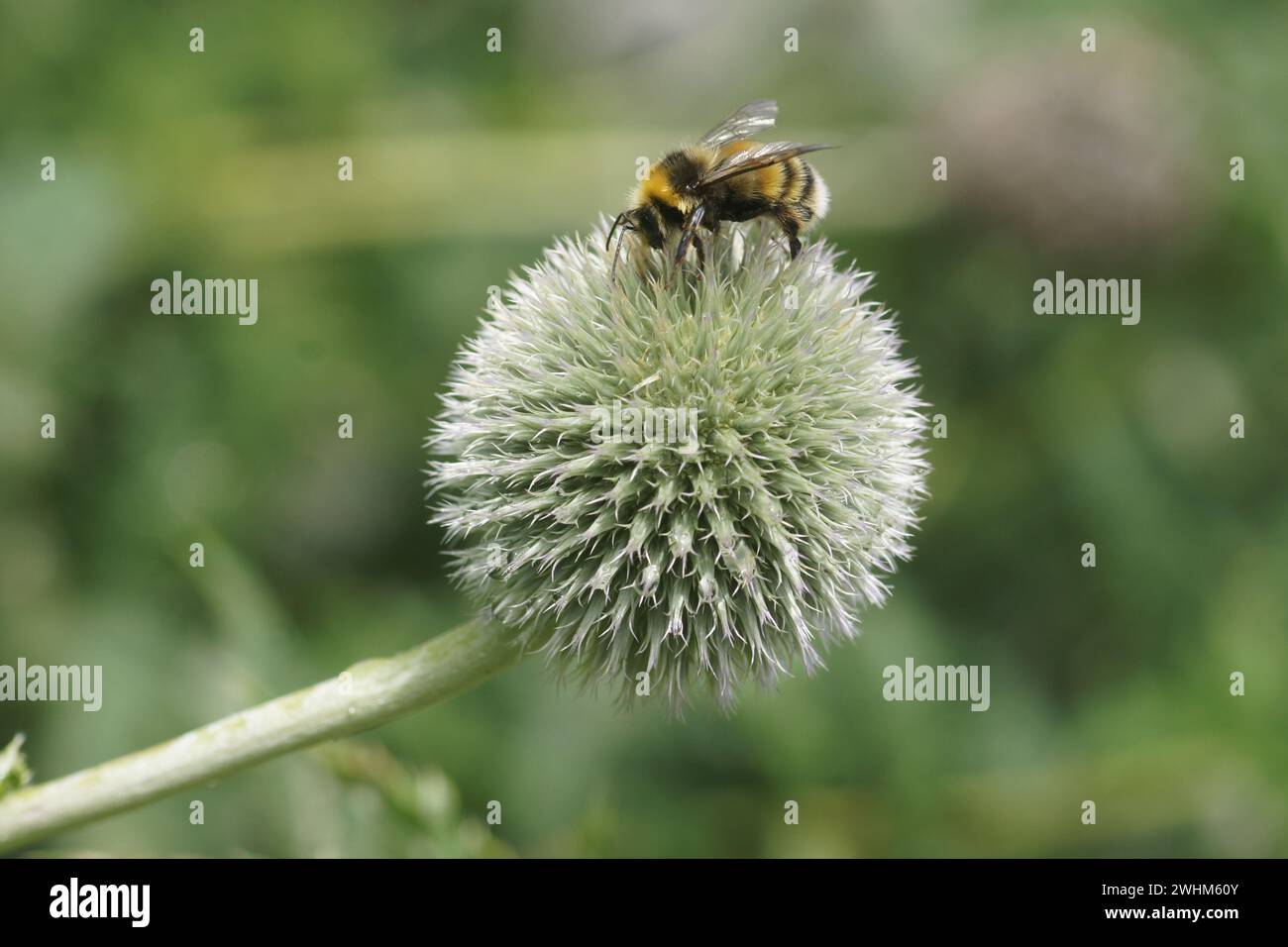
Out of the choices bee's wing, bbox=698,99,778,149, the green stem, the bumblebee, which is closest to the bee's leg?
the bumblebee

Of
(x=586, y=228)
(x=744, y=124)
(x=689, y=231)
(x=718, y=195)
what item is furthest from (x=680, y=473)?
(x=586, y=228)

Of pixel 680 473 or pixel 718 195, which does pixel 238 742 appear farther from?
pixel 718 195

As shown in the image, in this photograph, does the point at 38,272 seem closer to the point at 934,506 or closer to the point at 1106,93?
the point at 934,506

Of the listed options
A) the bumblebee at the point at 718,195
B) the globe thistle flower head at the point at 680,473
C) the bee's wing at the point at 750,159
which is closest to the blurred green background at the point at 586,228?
the globe thistle flower head at the point at 680,473

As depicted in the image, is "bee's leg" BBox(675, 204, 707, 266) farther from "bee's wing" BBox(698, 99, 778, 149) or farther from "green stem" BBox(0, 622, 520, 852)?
"green stem" BBox(0, 622, 520, 852)

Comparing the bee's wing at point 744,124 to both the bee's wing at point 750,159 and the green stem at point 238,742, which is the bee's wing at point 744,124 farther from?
the green stem at point 238,742

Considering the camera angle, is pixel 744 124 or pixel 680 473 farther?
pixel 744 124
